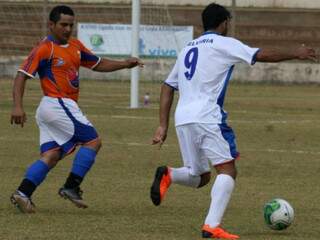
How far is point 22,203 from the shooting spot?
8.95m

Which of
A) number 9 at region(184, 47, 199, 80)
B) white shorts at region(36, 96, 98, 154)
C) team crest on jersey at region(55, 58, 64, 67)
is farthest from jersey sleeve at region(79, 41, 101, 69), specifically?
number 9 at region(184, 47, 199, 80)

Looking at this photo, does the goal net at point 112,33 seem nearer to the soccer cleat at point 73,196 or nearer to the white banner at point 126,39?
the white banner at point 126,39

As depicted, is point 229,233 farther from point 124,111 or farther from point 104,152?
point 124,111

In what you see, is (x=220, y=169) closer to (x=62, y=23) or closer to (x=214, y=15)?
(x=214, y=15)

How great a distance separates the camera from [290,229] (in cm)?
841

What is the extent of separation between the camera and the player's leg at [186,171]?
8.09 metres

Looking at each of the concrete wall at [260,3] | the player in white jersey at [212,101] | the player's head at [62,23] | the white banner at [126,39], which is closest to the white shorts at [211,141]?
the player in white jersey at [212,101]

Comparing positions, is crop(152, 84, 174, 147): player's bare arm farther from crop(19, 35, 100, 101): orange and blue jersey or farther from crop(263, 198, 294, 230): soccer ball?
crop(19, 35, 100, 101): orange and blue jersey

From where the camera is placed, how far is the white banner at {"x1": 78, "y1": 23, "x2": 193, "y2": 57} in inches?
1170

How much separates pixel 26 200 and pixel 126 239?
61.7 inches

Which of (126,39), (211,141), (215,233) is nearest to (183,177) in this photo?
(211,141)

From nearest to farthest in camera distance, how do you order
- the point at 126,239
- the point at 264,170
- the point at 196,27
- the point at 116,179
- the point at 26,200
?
the point at 126,239
the point at 26,200
the point at 116,179
the point at 264,170
the point at 196,27

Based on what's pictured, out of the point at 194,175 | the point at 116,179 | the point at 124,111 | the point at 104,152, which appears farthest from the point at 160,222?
the point at 124,111

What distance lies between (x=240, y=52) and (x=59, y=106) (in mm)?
2123
